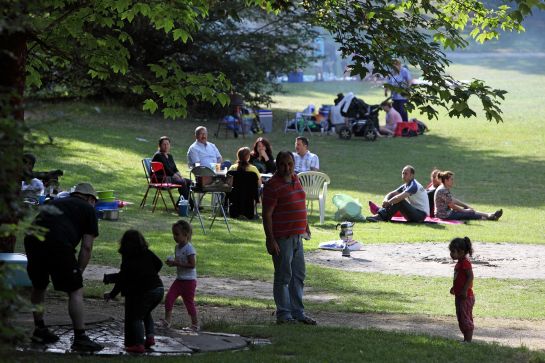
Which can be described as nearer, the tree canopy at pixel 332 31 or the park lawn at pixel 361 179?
the tree canopy at pixel 332 31

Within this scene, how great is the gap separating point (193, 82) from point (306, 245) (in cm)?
509

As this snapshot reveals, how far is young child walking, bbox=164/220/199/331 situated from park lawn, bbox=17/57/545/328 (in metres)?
1.55

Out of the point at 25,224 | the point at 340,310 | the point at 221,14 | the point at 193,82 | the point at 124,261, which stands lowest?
the point at 340,310

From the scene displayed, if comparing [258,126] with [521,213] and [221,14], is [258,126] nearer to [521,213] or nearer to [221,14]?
[521,213]

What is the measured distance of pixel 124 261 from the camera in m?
9.11

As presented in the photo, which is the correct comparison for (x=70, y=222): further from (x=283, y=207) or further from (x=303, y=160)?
(x=303, y=160)

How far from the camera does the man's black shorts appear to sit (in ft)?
29.5

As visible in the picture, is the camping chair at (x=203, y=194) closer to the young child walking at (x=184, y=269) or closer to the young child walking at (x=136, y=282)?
the young child walking at (x=184, y=269)

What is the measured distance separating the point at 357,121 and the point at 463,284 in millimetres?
24221

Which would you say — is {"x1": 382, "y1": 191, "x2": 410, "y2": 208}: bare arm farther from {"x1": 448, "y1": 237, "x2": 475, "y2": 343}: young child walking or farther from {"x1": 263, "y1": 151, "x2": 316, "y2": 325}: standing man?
{"x1": 448, "y1": 237, "x2": 475, "y2": 343}: young child walking

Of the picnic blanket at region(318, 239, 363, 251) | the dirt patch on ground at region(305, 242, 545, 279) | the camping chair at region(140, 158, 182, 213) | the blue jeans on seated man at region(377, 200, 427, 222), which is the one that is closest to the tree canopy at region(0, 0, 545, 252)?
the dirt patch on ground at region(305, 242, 545, 279)

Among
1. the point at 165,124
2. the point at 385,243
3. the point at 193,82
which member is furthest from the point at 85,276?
the point at 165,124

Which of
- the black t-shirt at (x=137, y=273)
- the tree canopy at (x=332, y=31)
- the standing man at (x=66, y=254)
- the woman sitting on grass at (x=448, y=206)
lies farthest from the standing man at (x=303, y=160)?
the black t-shirt at (x=137, y=273)

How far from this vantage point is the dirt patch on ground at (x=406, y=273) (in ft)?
38.1
